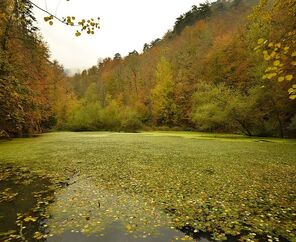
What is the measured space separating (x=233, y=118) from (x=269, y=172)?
2121 centimetres

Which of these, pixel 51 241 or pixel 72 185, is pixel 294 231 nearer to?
pixel 51 241

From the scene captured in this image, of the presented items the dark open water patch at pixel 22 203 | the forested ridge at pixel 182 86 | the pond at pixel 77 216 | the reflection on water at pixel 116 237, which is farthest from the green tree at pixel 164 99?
the reflection on water at pixel 116 237

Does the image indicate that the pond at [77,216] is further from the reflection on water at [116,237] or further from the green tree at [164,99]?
the green tree at [164,99]

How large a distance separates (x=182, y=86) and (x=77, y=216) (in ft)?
154

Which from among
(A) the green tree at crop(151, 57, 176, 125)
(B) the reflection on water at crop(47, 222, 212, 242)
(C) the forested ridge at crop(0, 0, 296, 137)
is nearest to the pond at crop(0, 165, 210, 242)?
(B) the reflection on water at crop(47, 222, 212, 242)

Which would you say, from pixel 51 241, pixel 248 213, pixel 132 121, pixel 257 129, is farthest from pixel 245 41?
pixel 51 241

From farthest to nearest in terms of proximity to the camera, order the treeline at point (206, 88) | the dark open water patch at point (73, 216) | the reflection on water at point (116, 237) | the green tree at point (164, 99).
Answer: the green tree at point (164, 99)
the treeline at point (206, 88)
the dark open water patch at point (73, 216)
the reflection on water at point (116, 237)

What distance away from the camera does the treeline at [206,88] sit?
30891 mm

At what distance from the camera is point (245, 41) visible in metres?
43.0

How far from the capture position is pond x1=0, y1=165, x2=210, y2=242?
5.58 meters

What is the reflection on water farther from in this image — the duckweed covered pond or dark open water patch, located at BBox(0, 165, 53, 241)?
dark open water patch, located at BBox(0, 165, 53, 241)

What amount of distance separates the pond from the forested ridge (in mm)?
4082

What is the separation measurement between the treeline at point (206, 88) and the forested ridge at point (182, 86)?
134 mm

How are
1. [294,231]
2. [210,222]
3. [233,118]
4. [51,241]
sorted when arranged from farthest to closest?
[233,118]
[210,222]
[294,231]
[51,241]
